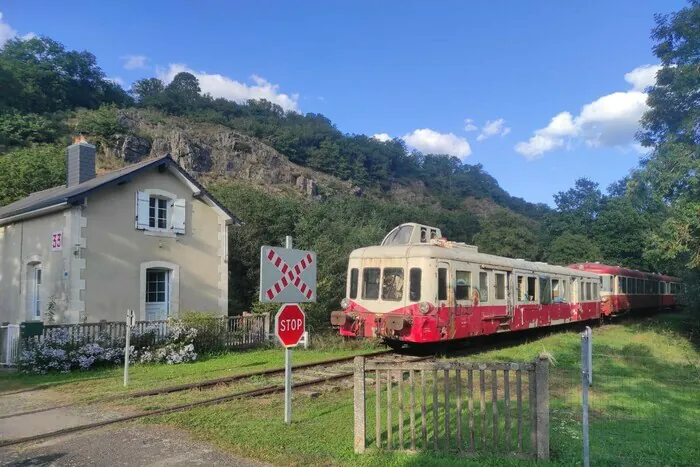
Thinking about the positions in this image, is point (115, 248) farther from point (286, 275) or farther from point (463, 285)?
point (463, 285)

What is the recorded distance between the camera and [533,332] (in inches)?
778

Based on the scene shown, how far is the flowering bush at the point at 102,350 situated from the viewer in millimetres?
11391

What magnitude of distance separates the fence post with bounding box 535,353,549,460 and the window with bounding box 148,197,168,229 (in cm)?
1366

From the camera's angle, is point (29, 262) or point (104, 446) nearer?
point (104, 446)

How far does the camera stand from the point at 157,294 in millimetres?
16281

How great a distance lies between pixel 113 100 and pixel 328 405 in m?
111

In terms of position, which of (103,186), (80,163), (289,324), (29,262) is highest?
(80,163)

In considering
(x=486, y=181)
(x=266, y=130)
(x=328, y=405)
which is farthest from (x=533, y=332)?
(x=486, y=181)

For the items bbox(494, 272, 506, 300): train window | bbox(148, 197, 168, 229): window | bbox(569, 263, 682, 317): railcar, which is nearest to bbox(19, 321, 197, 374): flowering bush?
bbox(148, 197, 168, 229): window

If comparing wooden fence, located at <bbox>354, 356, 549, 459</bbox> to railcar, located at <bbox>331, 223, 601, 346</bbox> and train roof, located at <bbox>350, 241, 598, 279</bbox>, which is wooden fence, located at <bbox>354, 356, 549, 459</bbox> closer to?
railcar, located at <bbox>331, 223, 601, 346</bbox>

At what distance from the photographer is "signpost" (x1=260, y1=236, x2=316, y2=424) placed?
22.8ft

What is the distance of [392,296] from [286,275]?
5.93 m

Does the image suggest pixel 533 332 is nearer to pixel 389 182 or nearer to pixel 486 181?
pixel 389 182

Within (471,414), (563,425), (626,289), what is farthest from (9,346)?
(626,289)
